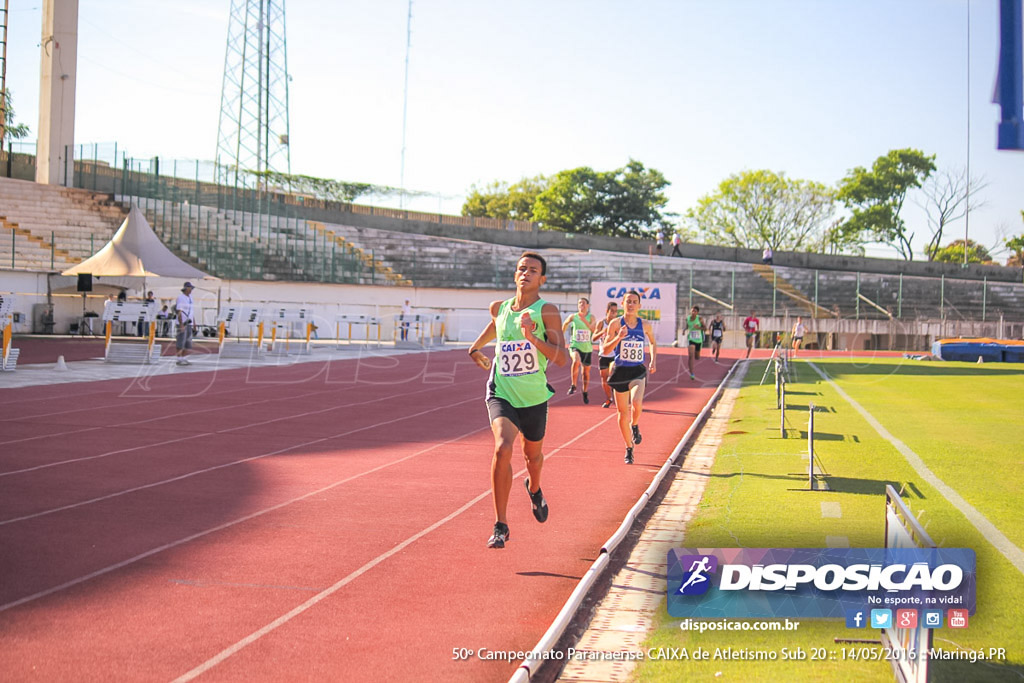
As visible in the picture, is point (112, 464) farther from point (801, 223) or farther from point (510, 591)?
point (801, 223)

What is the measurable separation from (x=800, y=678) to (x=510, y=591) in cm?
193

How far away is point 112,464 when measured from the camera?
9.67 meters

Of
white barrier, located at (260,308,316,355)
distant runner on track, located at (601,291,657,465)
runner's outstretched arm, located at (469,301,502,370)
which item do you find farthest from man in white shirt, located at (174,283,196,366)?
runner's outstretched arm, located at (469,301,502,370)

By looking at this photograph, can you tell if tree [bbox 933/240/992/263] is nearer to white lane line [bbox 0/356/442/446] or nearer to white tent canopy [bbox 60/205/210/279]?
white tent canopy [bbox 60/205/210/279]

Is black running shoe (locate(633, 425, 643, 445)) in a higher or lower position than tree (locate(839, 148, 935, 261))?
lower

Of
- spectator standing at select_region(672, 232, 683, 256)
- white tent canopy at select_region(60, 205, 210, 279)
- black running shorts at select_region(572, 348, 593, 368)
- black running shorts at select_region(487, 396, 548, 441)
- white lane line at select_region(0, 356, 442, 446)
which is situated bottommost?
white lane line at select_region(0, 356, 442, 446)

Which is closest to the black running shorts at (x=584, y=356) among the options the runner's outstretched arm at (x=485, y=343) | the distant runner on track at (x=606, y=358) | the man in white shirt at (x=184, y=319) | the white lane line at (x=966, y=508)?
the distant runner on track at (x=606, y=358)

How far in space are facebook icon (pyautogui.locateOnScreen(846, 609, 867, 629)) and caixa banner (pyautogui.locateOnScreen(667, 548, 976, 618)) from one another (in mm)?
38

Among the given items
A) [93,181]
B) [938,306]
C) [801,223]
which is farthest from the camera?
[801,223]

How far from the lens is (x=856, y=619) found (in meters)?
4.52

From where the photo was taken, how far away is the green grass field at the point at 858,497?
4297 mm

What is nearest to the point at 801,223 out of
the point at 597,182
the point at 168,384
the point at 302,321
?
the point at 597,182

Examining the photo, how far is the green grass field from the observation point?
4297mm

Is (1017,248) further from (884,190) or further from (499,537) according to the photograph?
(499,537)
